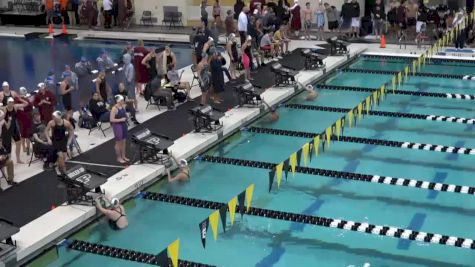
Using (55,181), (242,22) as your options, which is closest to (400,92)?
(242,22)

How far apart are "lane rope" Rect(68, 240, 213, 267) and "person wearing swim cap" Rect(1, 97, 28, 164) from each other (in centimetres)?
277

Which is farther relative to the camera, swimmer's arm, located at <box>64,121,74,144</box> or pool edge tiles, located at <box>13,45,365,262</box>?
swimmer's arm, located at <box>64,121,74,144</box>

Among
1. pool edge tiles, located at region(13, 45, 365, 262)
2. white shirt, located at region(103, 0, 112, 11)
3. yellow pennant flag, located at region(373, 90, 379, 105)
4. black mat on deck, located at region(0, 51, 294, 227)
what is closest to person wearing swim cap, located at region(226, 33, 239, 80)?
pool edge tiles, located at region(13, 45, 365, 262)

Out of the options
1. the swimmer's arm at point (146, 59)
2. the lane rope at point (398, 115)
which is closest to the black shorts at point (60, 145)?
the swimmer's arm at point (146, 59)

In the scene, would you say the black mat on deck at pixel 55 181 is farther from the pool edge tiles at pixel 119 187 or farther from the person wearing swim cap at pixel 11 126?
the person wearing swim cap at pixel 11 126

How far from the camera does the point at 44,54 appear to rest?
83.9ft

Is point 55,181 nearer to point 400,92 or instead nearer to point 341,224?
point 341,224

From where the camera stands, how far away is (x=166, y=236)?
11.4m

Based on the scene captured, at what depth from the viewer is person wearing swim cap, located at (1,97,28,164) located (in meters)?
12.7

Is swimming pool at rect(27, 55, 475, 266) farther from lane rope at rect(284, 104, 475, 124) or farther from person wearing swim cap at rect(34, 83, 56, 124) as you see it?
person wearing swim cap at rect(34, 83, 56, 124)

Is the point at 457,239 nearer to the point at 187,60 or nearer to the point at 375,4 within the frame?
the point at 187,60

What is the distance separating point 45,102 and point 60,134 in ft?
5.90

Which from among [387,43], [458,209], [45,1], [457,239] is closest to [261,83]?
[387,43]

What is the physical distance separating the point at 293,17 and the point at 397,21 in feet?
12.1
